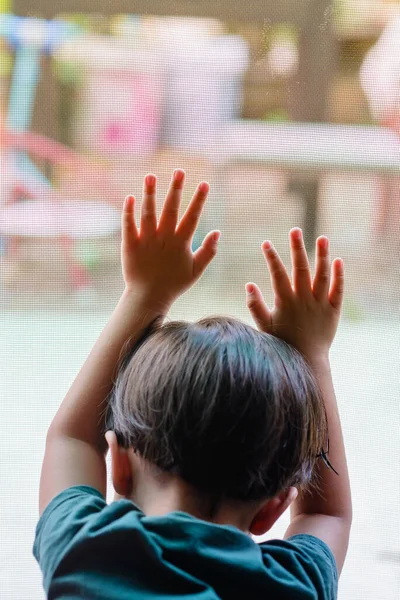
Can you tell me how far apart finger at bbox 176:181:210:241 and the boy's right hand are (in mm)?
88

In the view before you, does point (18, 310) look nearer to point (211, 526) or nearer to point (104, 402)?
point (104, 402)

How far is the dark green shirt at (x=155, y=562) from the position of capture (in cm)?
64

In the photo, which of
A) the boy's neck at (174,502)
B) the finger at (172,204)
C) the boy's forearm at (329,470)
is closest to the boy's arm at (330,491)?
the boy's forearm at (329,470)

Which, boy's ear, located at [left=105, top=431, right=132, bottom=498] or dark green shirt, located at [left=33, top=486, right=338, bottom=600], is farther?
boy's ear, located at [left=105, top=431, right=132, bottom=498]

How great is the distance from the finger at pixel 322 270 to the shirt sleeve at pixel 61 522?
323 millimetres

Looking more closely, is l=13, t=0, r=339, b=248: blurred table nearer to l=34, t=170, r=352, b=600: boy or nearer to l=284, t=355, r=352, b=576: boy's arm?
l=34, t=170, r=352, b=600: boy

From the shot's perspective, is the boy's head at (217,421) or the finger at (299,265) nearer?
the boy's head at (217,421)

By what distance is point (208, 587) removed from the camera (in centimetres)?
64

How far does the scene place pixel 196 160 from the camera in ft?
2.60

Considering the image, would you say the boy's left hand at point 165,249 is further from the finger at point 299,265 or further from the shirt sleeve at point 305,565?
the shirt sleeve at point 305,565

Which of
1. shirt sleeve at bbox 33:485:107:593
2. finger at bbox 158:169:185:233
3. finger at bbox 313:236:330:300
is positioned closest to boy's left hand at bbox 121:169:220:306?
finger at bbox 158:169:185:233

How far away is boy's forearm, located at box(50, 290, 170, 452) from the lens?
0.80 metres

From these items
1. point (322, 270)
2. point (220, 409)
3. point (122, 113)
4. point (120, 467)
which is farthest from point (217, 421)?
point (122, 113)

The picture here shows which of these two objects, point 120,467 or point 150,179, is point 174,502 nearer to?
point 120,467
